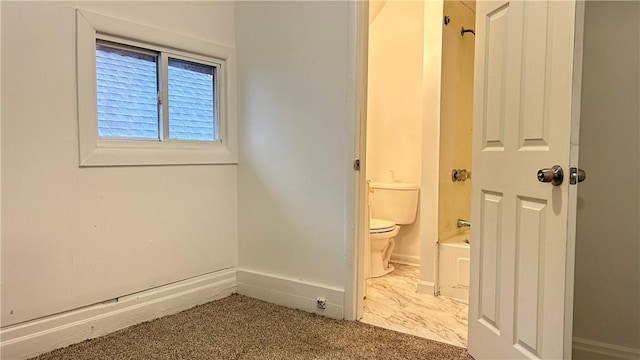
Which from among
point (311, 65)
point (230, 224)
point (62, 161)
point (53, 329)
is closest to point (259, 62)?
point (311, 65)

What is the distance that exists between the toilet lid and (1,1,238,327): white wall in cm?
129

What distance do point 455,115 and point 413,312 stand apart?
4.67 ft

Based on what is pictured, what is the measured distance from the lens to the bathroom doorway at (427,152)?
8.79ft

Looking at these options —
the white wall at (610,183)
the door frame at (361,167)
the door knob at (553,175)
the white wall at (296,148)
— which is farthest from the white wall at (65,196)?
the white wall at (610,183)

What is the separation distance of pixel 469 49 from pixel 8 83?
9.47 feet

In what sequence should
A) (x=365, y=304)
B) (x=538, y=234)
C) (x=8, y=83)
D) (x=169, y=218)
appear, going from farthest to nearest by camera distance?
(x=365, y=304)
(x=169, y=218)
(x=8, y=83)
(x=538, y=234)

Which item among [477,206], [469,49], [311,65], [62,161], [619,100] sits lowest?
[477,206]

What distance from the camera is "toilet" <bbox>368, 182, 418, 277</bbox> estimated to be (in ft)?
11.0

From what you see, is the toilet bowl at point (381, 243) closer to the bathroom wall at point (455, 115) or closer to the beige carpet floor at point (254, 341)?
the bathroom wall at point (455, 115)

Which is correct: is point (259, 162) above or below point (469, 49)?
below

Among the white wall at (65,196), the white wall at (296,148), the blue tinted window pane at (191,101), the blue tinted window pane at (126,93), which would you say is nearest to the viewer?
the white wall at (65,196)

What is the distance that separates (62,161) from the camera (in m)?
2.05

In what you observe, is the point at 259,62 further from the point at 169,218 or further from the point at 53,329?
the point at 53,329

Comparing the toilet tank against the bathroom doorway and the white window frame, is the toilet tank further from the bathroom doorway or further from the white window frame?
the white window frame
